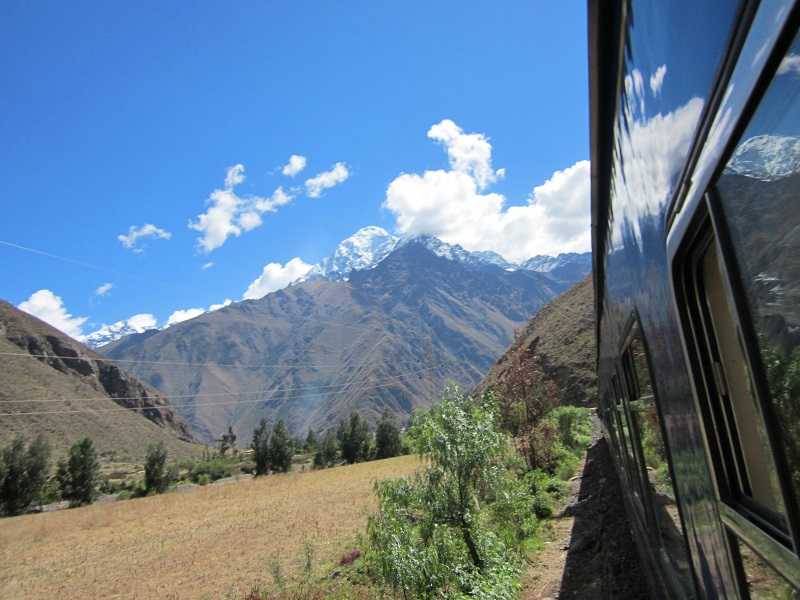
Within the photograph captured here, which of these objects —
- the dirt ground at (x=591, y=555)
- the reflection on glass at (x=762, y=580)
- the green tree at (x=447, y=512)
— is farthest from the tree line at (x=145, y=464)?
the reflection on glass at (x=762, y=580)

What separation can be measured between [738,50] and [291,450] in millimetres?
69535

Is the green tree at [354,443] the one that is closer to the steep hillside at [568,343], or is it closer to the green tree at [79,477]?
the steep hillside at [568,343]

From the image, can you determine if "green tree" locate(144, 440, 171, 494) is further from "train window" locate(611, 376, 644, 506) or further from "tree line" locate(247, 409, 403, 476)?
"train window" locate(611, 376, 644, 506)

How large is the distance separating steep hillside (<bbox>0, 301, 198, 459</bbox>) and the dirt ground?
295 ft

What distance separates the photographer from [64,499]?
5138cm

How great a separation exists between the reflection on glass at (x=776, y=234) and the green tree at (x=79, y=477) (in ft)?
195

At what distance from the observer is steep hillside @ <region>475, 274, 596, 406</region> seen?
51.3 meters

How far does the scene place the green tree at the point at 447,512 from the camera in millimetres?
8586

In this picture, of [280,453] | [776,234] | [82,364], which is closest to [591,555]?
[776,234]

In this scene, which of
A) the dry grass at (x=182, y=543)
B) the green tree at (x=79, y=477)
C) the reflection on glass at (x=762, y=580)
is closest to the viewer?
the reflection on glass at (x=762, y=580)

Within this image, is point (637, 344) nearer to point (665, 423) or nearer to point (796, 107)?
point (665, 423)

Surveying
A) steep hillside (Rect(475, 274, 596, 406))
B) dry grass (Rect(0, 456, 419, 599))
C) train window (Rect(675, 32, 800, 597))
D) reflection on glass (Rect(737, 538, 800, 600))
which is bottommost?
dry grass (Rect(0, 456, 419, 599))

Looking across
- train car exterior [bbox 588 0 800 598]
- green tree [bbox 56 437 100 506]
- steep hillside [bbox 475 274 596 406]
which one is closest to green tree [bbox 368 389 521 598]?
train car exterior [bbox 588 0 800 598]

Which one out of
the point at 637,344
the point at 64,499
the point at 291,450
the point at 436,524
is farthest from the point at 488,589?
the point at 291,450
